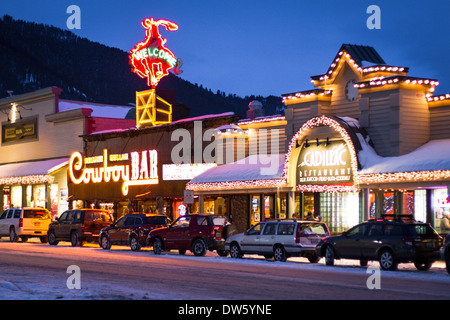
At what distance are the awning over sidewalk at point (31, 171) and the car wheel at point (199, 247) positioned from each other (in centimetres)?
2472

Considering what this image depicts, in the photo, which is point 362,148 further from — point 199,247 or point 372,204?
point 199,247

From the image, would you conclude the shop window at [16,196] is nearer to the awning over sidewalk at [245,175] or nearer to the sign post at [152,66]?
the sign post at [152,66]

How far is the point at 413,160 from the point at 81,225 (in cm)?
1624

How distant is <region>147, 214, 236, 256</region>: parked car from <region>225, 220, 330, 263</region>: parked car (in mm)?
1075

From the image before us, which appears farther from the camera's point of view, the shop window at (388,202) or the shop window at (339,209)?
the shop window at (339,209)

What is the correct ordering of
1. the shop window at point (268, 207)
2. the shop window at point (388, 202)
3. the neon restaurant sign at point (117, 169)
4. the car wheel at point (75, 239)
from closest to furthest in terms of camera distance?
the shop window at point (388, 202) → the car wheel at point (75, 239) → the shop window at point (268, 207) → the neon restaurant sign at point (117, 169)

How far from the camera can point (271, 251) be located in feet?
88.0

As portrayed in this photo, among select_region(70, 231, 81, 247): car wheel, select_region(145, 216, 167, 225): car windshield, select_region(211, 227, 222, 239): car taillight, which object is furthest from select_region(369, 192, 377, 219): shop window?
select_region(70, 231, 81, 247): car wheel

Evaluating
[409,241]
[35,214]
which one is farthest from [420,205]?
[35,214]

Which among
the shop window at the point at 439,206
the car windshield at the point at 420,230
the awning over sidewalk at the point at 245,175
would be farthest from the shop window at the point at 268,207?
the car windshield at the point at 420,230

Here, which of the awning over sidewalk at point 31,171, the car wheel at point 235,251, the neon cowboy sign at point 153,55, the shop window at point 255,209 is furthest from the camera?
the awning over sidewalk at point 31,171

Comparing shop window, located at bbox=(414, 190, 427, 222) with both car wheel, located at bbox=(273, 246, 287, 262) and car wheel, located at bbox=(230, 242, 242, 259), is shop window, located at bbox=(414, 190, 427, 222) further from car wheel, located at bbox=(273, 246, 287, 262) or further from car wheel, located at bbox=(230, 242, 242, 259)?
car wheel, located at bbox=(230, 242, 242, 259)

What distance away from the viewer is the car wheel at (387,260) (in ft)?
74.1
